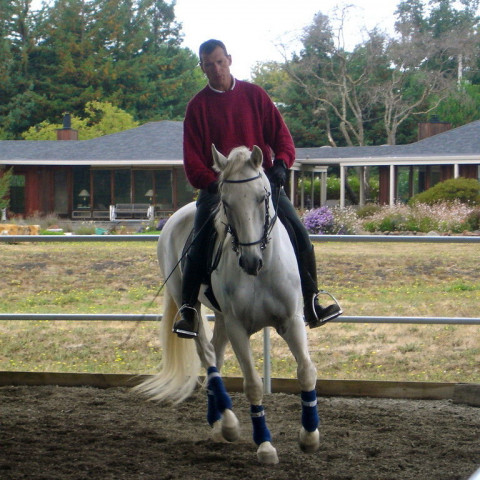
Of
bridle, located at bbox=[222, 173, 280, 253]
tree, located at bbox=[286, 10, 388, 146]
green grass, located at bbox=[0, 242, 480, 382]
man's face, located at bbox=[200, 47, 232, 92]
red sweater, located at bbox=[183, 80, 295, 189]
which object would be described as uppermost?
tree, located at bbox=[286, 10, 388, 146]

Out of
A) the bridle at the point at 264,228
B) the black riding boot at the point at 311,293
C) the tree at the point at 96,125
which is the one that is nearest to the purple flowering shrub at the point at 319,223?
the black riding boot at the point at 311,293

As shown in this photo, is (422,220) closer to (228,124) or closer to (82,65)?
(228,124)

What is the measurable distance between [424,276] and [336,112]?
125 feet

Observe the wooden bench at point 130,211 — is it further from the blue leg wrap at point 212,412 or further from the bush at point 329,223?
the blue leg wrap at point 212,412

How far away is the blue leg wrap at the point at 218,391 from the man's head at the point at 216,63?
193 centimetres

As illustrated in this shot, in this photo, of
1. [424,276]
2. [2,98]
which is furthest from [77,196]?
[424,276]

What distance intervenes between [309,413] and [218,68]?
222cm

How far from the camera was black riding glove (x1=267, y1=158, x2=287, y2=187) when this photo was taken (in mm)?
5180

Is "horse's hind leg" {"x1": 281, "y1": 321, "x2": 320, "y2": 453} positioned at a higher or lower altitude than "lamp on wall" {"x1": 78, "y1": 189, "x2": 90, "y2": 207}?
lower

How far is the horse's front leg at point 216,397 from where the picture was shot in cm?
525

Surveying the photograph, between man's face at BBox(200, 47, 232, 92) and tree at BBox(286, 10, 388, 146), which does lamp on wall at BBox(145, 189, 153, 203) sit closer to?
tree at BBox(286, 10, 388, 146)

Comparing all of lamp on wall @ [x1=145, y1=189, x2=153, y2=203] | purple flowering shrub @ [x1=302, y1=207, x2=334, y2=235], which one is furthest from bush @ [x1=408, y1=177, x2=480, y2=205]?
lamp on wall @ [x1=145, y1=189, x2=153, y2=203]

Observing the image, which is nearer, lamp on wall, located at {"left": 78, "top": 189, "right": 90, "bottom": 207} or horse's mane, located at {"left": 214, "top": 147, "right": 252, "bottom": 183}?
horse's mane, located at {"left": 214, "top": 147, "right": 252, "bottom": 183}

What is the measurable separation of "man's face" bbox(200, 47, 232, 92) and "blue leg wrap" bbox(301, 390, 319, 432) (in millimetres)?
2020
